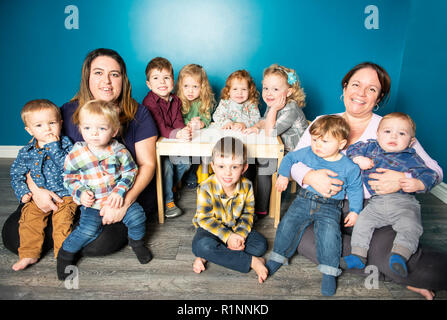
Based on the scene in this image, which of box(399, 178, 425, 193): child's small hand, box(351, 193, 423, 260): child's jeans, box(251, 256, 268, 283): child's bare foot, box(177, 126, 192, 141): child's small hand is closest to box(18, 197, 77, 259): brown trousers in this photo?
box(177, 126, 192, 141): child's small hand

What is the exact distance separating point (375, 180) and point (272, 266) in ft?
2.44

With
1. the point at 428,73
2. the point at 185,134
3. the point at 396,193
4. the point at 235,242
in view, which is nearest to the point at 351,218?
the point at 396,193

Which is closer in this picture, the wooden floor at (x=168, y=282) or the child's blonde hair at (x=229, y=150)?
the wooden floor at (x=168, y=282)

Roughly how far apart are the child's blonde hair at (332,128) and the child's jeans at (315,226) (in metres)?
0.36

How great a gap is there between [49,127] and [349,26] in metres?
2.65

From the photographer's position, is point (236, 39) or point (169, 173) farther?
point (236, 39)

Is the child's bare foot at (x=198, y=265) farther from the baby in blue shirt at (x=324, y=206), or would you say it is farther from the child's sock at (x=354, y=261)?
the child's sock at (x=354, y=261)

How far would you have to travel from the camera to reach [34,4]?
280 centimetres

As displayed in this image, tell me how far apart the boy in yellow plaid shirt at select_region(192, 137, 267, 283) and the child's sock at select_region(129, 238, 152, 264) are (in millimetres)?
272

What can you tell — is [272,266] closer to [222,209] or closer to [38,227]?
[222,209]

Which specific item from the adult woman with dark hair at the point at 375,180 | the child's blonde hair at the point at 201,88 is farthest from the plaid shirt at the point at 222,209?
the child's blonde hair at the point at 201,88

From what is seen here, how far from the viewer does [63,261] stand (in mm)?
1593

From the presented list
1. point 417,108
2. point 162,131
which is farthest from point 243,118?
point 417,108

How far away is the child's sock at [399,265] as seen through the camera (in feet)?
4.51
